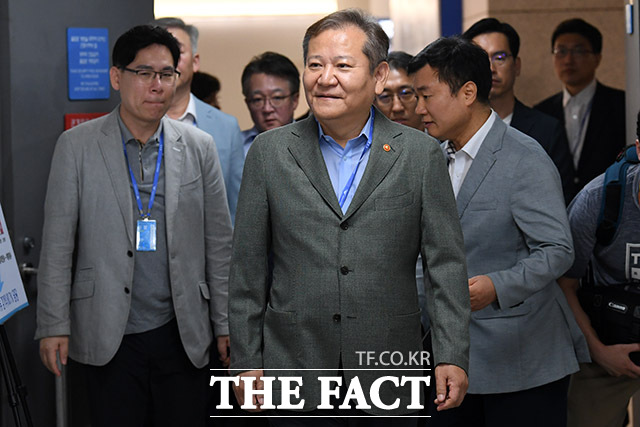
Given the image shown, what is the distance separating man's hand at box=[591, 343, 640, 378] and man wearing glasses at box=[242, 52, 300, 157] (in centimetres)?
198

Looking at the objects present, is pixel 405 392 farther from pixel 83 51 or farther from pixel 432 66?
pixel 83 51

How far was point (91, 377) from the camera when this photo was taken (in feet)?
10.8

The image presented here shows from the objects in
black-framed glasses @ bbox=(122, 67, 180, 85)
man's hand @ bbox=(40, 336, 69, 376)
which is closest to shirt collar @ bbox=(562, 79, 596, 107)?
black-framed glasses @ bbox=(122, 67, 180, 85)

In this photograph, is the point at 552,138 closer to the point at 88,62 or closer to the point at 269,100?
the point at 269,100

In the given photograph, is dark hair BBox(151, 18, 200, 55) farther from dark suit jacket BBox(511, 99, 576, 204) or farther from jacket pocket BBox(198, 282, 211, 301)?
dark suit jacket BBox(511, 99, 576, 204)

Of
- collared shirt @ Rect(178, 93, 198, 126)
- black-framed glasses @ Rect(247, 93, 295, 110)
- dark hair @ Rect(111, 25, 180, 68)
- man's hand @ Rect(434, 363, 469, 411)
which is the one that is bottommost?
man's hand @ Rect(434, 363, 469, 411)

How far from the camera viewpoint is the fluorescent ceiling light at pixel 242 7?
347 inches

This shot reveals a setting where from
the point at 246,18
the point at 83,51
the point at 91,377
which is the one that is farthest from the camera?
the point at 246,18

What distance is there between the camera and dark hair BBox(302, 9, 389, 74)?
2477 millimetres

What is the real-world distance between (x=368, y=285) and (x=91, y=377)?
55.3 inches

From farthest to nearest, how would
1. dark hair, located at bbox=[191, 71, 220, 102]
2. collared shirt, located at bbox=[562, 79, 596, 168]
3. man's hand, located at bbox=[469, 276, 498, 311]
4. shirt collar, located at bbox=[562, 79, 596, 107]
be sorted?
1. dark hair, located at bbox=[191, 71, 220, 102]
2. shirt collar, located at bbox=[562, 79, 596, 107]
3. collared shirt, located at bbox=[562, 79, 596, 168]
4. man's hand, located at bbox=[469, 276, 498, 311]

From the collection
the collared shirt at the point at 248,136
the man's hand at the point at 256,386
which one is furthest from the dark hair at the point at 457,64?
the collared shirt at the point at 248,136

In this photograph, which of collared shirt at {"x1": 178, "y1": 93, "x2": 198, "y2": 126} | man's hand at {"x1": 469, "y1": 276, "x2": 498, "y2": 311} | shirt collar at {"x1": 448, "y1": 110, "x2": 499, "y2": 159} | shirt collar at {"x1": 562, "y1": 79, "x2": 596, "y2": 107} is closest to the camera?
man's hand at {"x1": 469, "y1": 276, "x2": 498, "y2": 311}

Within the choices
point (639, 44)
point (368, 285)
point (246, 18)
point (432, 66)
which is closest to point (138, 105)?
point (432, 66)
